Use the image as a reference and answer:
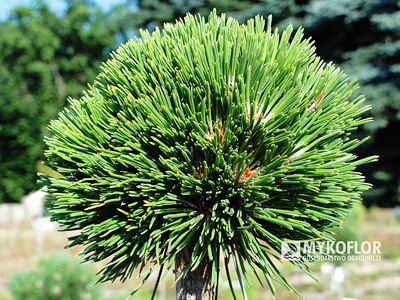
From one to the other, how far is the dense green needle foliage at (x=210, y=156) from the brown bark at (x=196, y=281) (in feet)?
0.25

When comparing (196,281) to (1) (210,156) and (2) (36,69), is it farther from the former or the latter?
(2) (36,69)

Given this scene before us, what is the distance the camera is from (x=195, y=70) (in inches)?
48.0

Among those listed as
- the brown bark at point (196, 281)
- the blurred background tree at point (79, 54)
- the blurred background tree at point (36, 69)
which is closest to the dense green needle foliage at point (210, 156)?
the brown bark at point (196, 281)

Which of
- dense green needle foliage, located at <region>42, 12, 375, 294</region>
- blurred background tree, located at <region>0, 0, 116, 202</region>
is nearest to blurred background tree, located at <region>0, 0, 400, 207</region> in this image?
blurred background tree, located at <region>0, 0, 116, 202</region>

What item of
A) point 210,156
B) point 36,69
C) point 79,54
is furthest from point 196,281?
point 79,54

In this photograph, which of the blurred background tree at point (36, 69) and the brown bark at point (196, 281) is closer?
the brown bark at point (196, 281)

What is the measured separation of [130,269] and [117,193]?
27cm

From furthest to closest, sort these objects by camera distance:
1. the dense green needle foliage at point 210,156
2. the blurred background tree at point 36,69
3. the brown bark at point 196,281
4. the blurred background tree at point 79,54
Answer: the blurred background tree at point 36,69, the blurred background tree at point 79,54, the brown bark at point 196,281, the dense green needle foliage at point 210,156

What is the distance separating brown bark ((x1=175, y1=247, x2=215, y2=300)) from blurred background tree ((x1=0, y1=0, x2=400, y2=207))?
7.96 meters

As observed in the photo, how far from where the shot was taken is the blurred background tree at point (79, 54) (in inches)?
357

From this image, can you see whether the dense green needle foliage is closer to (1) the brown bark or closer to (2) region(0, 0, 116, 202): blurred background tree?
(1) the brown bark

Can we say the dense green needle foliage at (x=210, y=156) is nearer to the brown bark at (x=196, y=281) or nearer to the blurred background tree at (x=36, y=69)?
the brown bark at (x=196, y=281)

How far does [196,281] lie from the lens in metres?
1.30

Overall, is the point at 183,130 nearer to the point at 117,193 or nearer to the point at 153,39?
the point at 117,193
